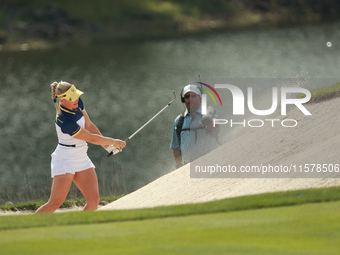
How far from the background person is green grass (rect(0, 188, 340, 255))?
8.51ft

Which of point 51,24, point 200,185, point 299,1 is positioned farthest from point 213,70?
point 299,1

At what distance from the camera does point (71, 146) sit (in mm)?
8172

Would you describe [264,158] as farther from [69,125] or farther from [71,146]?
[69,125]

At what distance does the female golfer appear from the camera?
7977 millimetres

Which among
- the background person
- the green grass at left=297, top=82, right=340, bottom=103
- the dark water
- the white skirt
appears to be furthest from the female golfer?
the dark water

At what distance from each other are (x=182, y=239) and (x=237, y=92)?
8.70 metres

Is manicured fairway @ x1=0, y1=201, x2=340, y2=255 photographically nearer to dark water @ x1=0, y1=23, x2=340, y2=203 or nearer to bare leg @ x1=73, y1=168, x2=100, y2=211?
bare leg @ x1=73, y1=168, x2=100, y2=211

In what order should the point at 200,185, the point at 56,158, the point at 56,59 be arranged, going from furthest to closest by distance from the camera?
the point at 56,59
the point at 200,185
the point at 56,158

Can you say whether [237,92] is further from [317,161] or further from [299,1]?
[299,1]

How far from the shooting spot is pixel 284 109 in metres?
11.9

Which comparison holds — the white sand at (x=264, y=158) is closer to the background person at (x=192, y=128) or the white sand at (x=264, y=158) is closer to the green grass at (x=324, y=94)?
the green grass at (x=324, y=94)

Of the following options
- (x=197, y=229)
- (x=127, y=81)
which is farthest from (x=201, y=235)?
(x=127, y=81)

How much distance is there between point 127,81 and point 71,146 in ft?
93.6

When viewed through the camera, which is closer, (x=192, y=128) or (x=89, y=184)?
(x=89, y=184)
